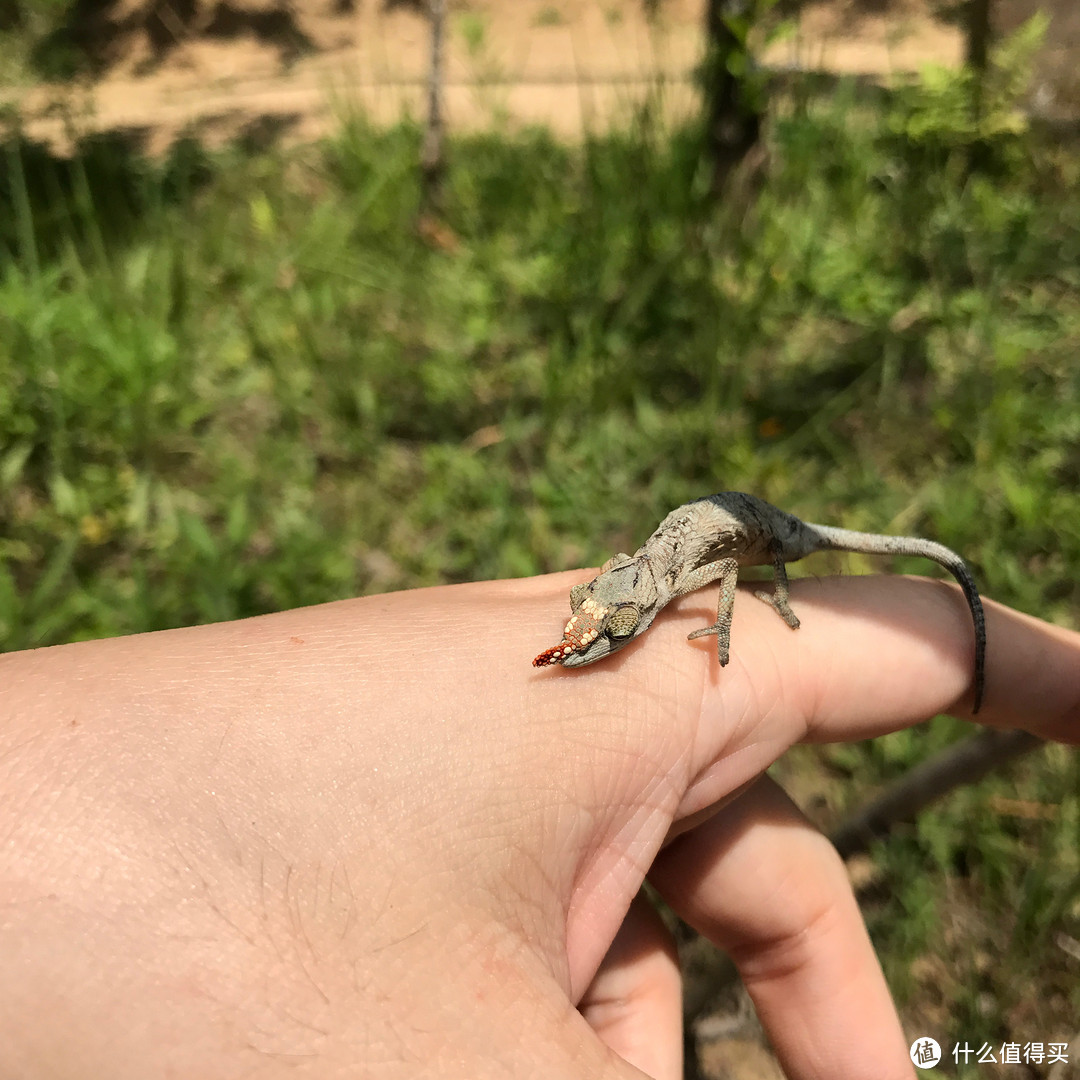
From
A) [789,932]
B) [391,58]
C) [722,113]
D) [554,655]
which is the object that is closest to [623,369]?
[722,113]

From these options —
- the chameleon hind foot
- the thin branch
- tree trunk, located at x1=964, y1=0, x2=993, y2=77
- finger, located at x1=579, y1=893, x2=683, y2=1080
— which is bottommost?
finger, located at x1=579, y1=893, x2=683, y2=1080

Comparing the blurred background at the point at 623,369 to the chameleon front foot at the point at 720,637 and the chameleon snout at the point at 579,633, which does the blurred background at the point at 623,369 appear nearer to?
the chameleon front foot at the point at 720,637

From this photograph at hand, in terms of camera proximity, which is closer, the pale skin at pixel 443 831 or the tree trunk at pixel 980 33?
the pale skin at pixel 443 831

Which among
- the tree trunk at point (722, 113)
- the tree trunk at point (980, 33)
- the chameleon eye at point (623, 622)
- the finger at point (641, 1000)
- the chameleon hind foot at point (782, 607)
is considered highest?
the tree trunk at point (980, 33)

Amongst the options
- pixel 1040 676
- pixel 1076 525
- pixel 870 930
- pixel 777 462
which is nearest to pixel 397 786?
pixel 1040 676

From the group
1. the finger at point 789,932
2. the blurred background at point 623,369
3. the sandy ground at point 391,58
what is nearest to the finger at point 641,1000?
the finger at point 789,932

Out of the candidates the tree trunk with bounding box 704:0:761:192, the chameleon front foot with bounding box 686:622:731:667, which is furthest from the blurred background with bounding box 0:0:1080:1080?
the chameleon front foot with bounding box 686:622:731:667

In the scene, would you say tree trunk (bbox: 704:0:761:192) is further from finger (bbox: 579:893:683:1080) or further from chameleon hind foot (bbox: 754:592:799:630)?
finger (bbox: 579:893:683:1080)
